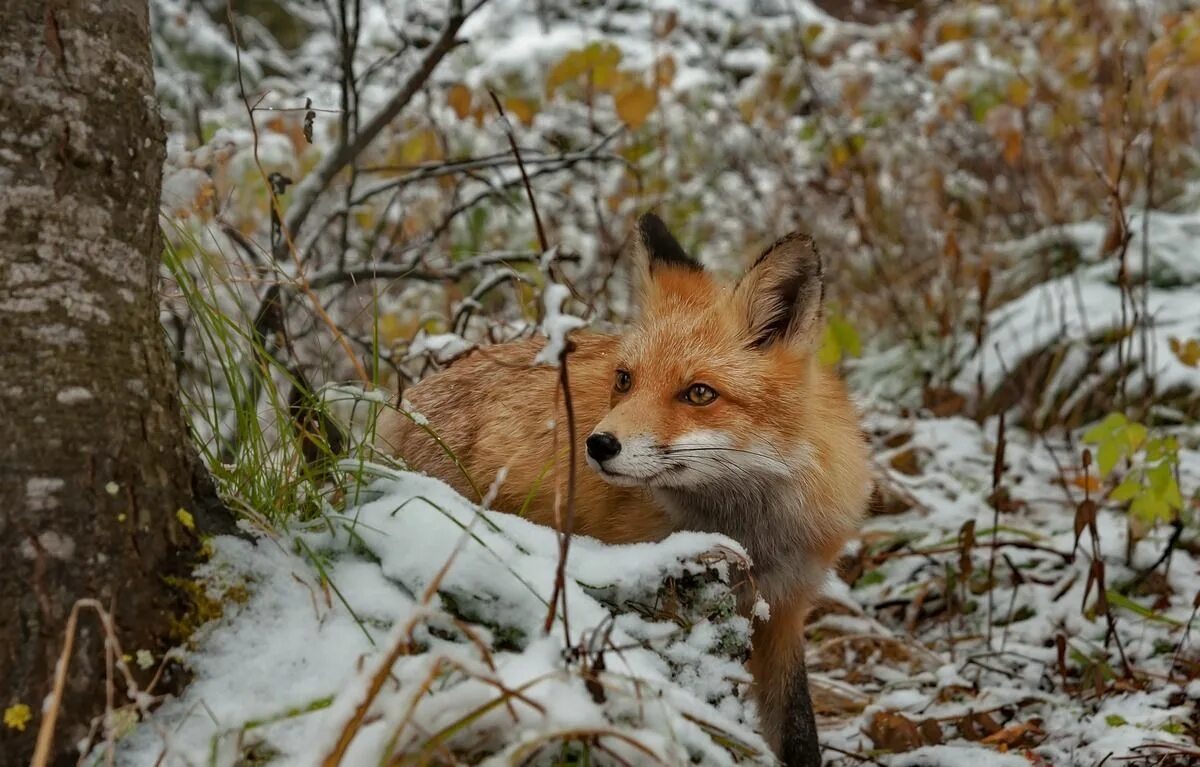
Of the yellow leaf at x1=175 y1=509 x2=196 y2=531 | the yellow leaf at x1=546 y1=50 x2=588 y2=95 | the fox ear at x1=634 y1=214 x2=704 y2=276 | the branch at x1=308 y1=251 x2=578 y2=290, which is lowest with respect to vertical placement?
the yellow leaf at x1=175 y1=509 x2=196 y2=531

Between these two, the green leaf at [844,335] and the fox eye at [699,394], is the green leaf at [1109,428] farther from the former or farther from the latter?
the fox eye at [699,394]

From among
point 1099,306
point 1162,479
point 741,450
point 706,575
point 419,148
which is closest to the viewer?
point 706,575

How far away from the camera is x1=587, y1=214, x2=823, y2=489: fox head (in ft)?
8.30

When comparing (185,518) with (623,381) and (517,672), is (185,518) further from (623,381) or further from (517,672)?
(623,381)

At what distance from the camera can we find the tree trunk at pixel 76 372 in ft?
4.99

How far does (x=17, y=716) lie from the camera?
1.48m

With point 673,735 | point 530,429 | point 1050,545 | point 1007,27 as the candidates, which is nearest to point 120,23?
point 673,735

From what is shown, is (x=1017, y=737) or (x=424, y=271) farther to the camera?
(x=424, y=271)

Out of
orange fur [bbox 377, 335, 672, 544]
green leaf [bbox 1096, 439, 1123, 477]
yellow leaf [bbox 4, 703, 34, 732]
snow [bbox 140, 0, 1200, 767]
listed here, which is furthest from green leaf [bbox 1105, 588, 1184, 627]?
yellow leaf [bbox 4, 703, 34, 732]

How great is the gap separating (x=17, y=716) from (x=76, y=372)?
53 cm

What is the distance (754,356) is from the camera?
115 inches

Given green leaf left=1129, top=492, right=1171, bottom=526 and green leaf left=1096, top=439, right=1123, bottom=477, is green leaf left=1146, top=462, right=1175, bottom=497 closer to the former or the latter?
green leaf left=1129, top=492, right=1171, bottom=526

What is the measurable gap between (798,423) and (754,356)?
249 mm

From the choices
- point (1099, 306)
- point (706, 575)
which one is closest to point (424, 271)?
point (706, 575)
